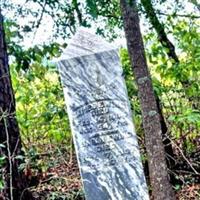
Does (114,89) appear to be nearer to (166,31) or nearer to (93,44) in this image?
(93,44)

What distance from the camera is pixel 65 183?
5.34 metres

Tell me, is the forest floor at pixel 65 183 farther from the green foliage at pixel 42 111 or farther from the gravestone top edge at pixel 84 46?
the gravestone top edge at pixel 84 46

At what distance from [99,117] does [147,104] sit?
1.45m

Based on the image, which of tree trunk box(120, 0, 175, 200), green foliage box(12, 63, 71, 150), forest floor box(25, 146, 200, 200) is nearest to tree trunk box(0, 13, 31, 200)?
forest floor box(25, 146, 200, 200)

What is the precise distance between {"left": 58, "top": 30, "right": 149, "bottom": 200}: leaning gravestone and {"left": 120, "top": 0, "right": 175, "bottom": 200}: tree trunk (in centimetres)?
122

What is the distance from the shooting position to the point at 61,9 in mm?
6078

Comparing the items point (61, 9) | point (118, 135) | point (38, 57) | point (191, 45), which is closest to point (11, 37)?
point (38, 57)

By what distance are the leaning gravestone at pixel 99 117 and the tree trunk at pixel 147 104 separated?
1221 mm

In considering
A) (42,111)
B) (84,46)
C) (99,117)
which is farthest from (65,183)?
(84,46)

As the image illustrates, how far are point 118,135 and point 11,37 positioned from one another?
1.93 m

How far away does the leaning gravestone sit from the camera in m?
3.31

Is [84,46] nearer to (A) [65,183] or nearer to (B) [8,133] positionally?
(B) [8,133]

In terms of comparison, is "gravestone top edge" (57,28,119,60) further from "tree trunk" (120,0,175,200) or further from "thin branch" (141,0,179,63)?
"thin branch" (141,0,179,63)

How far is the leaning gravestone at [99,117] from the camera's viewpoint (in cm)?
331
